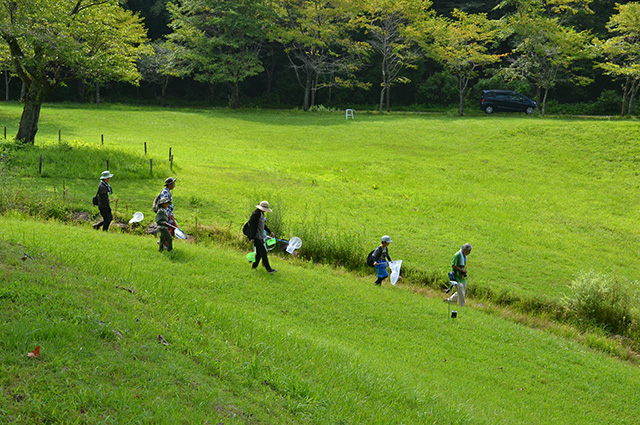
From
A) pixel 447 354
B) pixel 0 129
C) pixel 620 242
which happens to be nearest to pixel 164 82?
pixel 0 129

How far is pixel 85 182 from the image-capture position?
23.0 metres

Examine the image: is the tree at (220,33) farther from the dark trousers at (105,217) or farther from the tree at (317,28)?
the dark trousers at (105,217)

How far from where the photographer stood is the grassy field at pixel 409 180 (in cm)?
2034

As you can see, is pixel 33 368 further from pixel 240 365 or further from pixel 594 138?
pixel 594 138

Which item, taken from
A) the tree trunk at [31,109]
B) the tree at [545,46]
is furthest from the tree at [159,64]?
the tree at [545,46]

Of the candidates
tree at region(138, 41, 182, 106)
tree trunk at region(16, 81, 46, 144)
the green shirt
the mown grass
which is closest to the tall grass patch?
the mown grass

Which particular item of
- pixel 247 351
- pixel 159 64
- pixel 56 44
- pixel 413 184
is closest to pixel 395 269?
pixel 247 351

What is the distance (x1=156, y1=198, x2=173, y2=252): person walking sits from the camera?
43.0 ft

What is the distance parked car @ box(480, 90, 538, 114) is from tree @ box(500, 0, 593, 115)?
5.27ft

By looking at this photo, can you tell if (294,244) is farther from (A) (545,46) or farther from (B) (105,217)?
(A) (545,46)

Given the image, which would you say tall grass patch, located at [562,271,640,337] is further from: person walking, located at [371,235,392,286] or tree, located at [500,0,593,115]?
tree, located at [500,0,593,115]

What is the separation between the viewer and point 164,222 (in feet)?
43.5

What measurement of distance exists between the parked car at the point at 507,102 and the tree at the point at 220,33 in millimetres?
24638

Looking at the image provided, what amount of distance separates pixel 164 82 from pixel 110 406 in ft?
199
